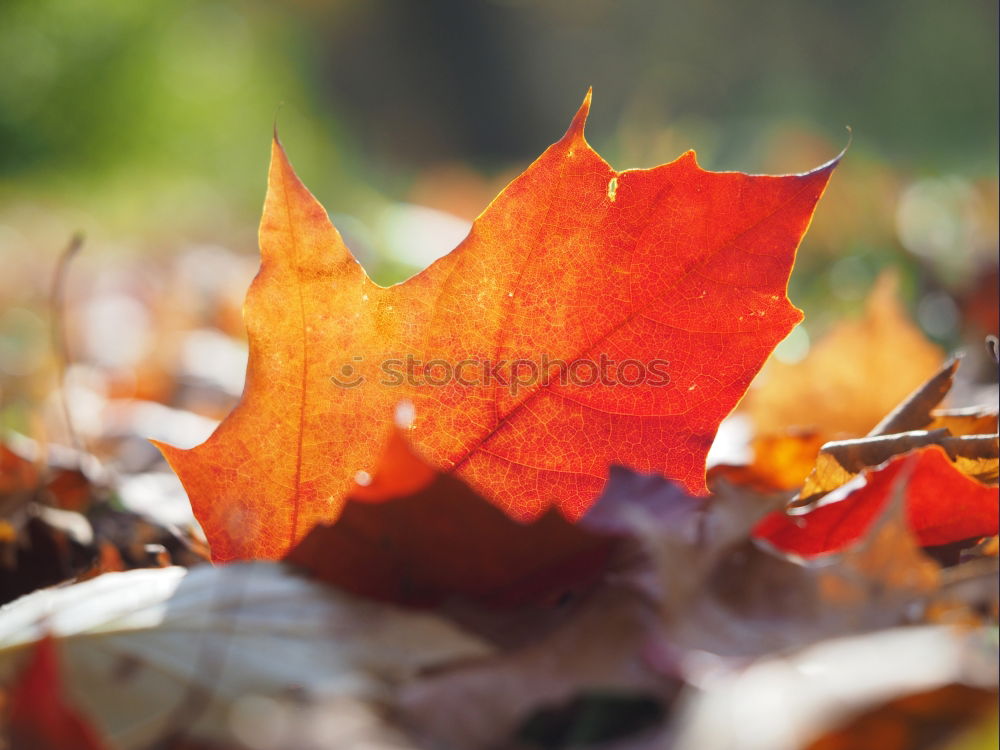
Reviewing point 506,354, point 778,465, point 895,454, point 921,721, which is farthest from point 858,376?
point 921,721

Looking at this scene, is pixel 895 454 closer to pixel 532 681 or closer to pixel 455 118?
pixel 532 681

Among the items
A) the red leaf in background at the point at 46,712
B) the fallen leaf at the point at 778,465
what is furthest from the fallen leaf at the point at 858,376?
the red leaf in background at the point at 46,712

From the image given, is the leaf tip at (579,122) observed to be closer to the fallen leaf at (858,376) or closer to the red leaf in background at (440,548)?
the red leaf in background at (440,548)

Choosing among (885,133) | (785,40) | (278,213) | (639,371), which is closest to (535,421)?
(639,371)

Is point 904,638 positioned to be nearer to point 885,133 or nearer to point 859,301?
point 859,301

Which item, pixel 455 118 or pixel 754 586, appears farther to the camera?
pixel 455 118

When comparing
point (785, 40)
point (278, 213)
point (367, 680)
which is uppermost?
point (785, 40)

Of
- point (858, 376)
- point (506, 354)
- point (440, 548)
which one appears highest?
point (858, 376)
